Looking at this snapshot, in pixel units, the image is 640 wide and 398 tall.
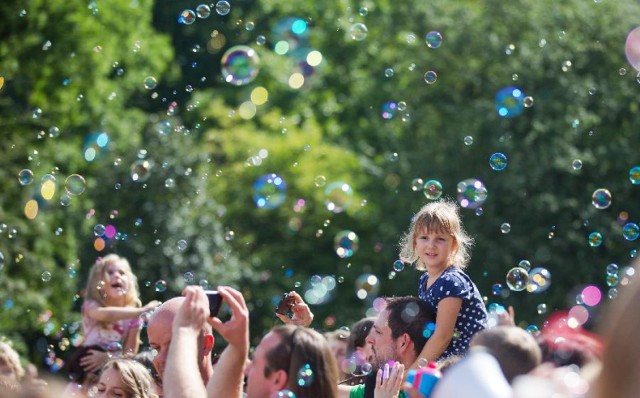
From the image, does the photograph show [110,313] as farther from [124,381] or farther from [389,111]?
[389,111]

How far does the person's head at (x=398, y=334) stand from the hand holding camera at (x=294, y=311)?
519 mm

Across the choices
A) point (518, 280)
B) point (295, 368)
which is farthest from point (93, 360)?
point (295, 368)

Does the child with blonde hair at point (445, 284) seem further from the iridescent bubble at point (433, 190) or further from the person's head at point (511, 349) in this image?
the iridescent bubble at point (433, 190)

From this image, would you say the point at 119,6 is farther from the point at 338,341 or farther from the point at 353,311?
the point at 338,341

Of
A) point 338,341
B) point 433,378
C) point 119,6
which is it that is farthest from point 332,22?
point 433,378

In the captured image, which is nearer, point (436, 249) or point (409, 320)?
point (409, 320)

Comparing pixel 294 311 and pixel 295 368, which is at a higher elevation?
pixel 295 368

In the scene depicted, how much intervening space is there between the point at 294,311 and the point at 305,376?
1769mm

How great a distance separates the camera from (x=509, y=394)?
2334 mm

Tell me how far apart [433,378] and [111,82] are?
18432 mm

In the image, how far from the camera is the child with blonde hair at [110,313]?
7207mm

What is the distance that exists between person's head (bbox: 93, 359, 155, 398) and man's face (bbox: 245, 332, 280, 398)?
4.26 ft

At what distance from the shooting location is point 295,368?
364 cm

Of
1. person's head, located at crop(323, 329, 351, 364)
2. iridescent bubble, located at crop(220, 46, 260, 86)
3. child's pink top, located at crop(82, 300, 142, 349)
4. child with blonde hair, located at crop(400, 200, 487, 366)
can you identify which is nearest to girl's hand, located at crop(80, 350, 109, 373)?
child's pink top, located at crop(82, 300, 142, 349)
